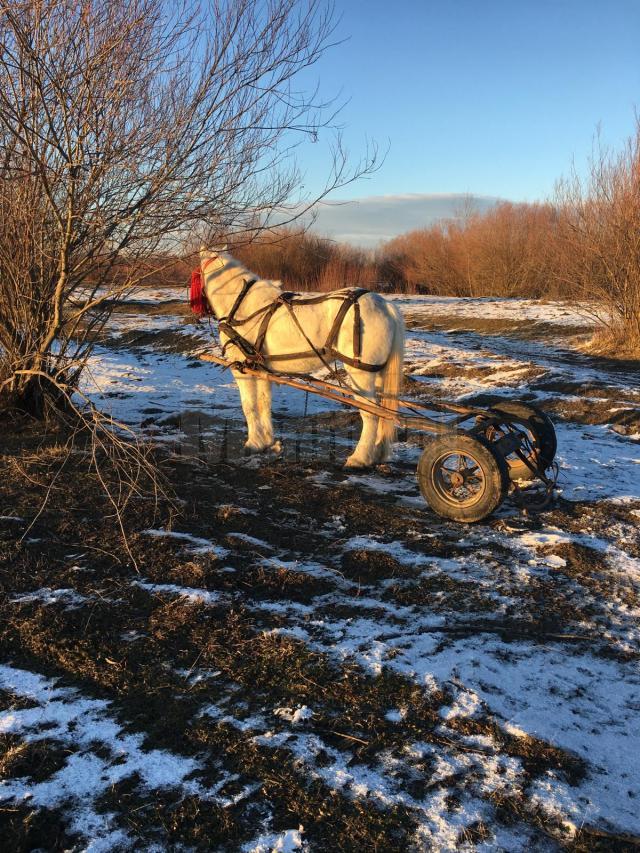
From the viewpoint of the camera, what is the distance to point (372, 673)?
Result: 253cm

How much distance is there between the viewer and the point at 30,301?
5.48 meters

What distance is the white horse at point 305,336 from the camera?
512 centimetres

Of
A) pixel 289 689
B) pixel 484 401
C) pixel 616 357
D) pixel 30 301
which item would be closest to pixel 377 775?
pixel 289 689

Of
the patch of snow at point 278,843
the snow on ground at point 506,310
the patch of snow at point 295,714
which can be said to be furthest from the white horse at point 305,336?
the snow on ground at point 506,310

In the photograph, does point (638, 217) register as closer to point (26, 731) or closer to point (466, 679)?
point (466, 679)

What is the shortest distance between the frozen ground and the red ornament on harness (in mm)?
1675

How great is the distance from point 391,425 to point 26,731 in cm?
383

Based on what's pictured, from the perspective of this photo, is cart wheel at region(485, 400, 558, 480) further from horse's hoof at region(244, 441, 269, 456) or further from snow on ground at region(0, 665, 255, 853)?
snow on ground at region(0, 665, 255, 853)

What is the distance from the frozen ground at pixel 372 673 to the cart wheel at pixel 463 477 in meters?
0.16

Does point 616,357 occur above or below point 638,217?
below

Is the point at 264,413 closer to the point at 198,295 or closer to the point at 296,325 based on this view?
the point at 296,325

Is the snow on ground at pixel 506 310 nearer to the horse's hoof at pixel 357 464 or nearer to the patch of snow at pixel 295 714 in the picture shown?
the horse's hoof at pixel 357 464

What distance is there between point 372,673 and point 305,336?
11.1 ft

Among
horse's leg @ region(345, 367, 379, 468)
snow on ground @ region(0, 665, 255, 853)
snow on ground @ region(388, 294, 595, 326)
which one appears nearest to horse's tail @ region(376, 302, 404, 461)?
horse's leg @ region(345, 367, 379, 468)
